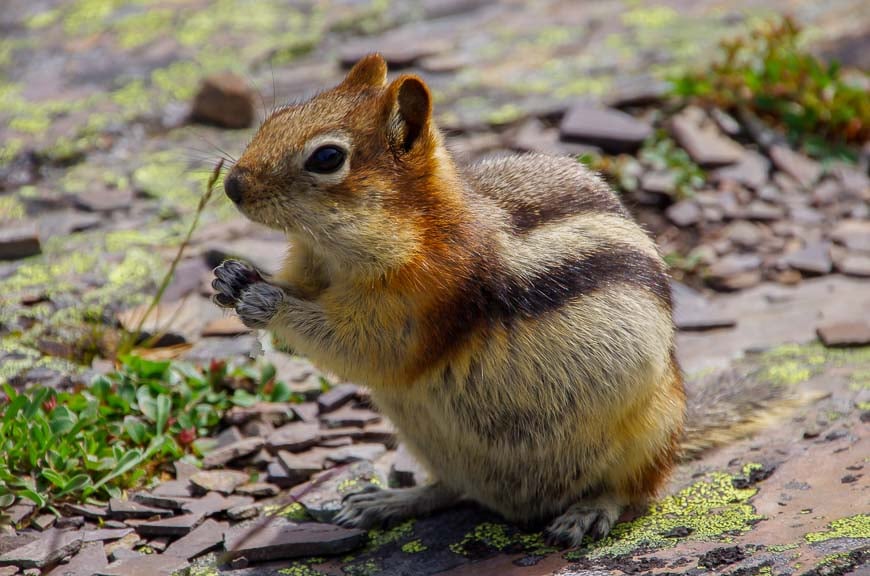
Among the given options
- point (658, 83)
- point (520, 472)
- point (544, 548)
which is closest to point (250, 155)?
point (520, 472)

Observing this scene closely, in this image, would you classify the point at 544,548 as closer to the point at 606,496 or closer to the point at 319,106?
the point at 606,496

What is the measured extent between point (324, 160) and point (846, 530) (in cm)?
232

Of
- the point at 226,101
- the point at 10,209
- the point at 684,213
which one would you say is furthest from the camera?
the point at 226,101

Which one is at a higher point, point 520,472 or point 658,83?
point 658,83

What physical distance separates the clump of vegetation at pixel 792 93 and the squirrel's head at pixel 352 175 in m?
4.17

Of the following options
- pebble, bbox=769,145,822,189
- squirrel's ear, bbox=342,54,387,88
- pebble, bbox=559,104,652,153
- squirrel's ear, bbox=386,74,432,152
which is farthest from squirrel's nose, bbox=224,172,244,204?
pebble, bbox=769,145,822,189

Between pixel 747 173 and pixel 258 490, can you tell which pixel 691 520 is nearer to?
pixel 258 490

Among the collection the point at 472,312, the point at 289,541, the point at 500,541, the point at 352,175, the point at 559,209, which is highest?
the point at 352,175

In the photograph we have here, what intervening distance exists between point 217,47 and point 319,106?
5.13 metres

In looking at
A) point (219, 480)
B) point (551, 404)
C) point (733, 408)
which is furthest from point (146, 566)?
point (733, 408)

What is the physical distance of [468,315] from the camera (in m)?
4.17

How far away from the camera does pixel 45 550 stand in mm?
4047

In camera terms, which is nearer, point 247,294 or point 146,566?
point 146,566

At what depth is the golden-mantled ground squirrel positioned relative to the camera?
4.12 m
